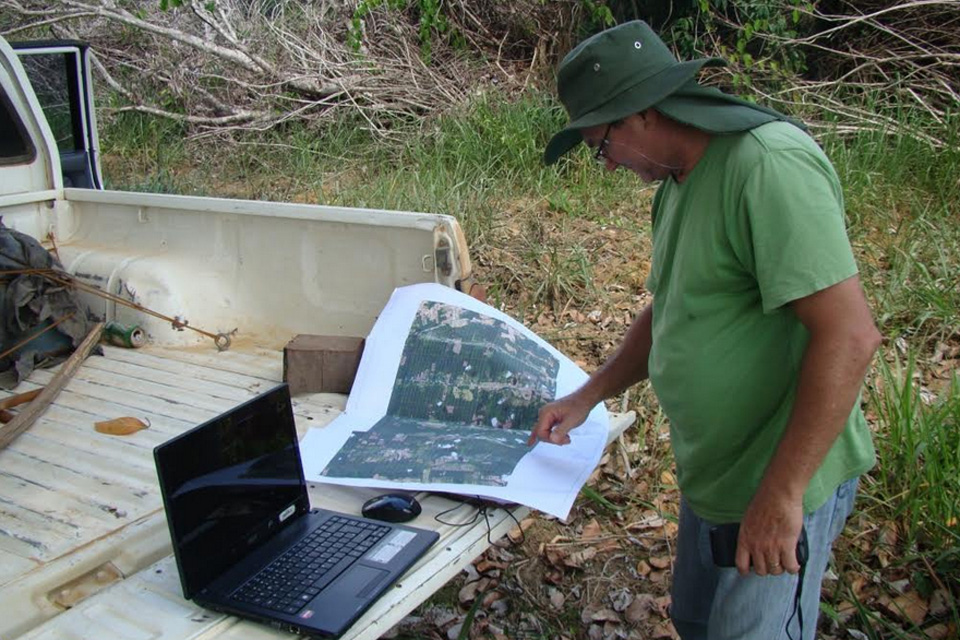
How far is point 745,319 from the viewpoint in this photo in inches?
67.4

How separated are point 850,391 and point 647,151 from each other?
621 millimetres

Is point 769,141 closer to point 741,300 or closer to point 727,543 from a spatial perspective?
point 741,300

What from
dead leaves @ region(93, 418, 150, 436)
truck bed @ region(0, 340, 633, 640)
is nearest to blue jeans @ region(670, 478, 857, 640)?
truck bed @ region(0, 340, 633, 640)

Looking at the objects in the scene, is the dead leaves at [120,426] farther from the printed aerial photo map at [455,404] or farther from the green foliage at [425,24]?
the green foliage at [425,24]

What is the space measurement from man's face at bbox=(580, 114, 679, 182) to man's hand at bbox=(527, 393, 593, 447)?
62 cm

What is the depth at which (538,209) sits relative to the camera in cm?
585

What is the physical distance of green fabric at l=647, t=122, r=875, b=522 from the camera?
1.52 metres

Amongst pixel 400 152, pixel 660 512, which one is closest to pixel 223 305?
pixel 660 512

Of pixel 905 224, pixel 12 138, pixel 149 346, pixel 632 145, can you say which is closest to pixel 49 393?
pixel 149 346

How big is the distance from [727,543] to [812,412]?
0.34m

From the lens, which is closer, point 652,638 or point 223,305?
point 652,638

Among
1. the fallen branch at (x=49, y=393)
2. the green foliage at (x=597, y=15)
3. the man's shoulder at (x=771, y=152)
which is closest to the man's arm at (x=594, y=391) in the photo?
the man's shoulder at (x=771, y=152)

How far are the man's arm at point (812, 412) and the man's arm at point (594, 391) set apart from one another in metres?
0.62

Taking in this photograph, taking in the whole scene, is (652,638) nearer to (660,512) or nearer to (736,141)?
(660,512)
